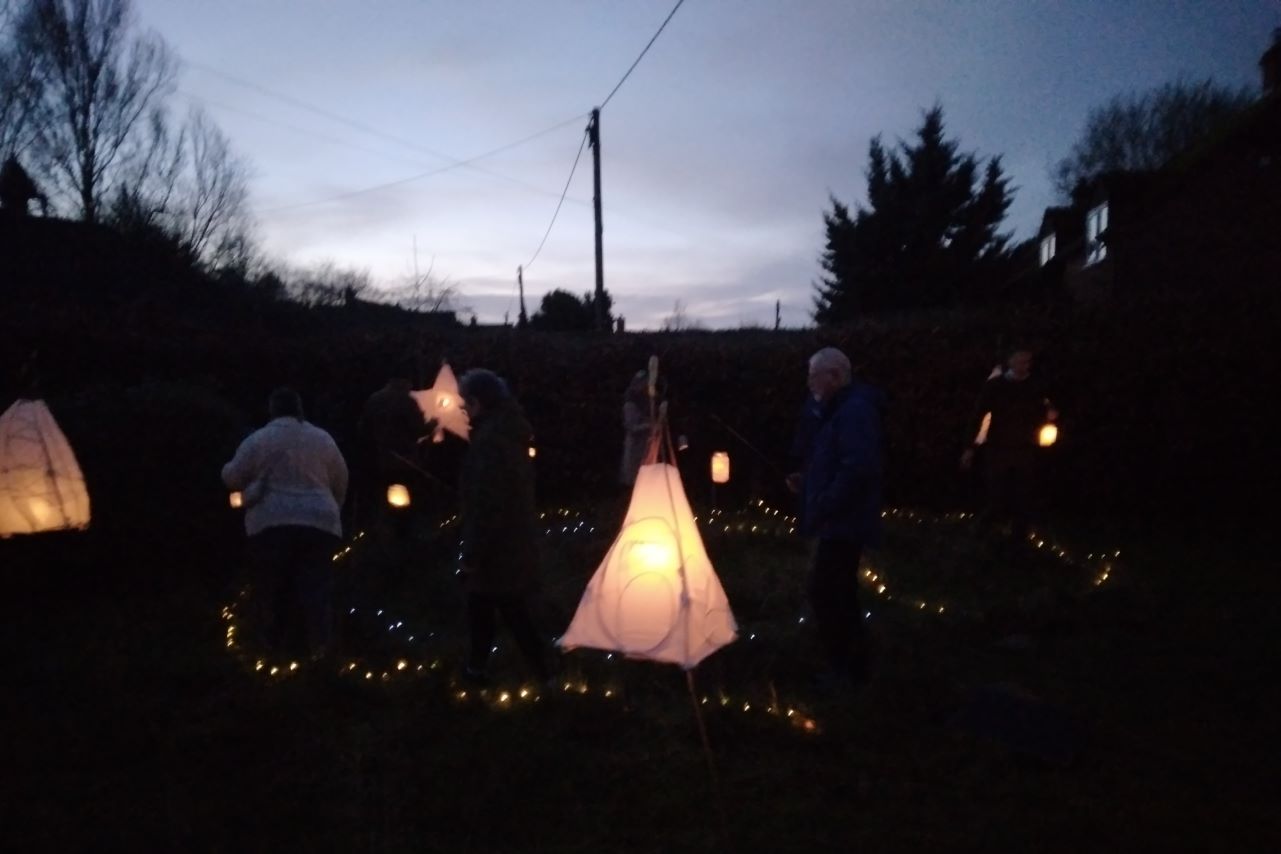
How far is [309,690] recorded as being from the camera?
17.8ft

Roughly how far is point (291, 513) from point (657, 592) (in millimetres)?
1992

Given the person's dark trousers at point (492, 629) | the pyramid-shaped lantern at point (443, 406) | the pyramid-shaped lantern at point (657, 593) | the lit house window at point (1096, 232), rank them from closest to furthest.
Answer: the pyramid-shaped lantern at point (657, 593)
the person's dark trousers at point (492, 629)
the pyramid-shaped lantern at point (443, 406)
the lit house window at point (1096, 232)

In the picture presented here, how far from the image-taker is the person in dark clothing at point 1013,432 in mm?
8797

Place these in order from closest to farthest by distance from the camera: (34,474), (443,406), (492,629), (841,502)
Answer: (841,502) → (492,629) → (34,474) → (443,406)

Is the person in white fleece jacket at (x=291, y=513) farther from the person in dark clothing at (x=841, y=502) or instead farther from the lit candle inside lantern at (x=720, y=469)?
the lit candle inside lantern at (x=720, y=469)

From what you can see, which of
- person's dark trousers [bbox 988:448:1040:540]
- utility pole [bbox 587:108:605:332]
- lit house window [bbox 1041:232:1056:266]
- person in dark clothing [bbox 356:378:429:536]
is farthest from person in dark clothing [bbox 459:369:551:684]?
lit house window [bbox 1041:232:1056:266]

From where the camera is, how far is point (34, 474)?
6.82 meters

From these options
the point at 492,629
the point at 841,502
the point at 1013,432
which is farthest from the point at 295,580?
the point at 1013,432

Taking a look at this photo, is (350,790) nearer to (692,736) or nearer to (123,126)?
(692,736)

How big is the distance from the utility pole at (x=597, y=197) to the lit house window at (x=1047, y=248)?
14.4 meters

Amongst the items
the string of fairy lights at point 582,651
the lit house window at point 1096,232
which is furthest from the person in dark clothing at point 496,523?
the lit house window at point 1096,232

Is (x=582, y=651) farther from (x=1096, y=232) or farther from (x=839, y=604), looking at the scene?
(x=1096, y=232)

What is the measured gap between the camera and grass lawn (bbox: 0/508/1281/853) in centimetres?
414

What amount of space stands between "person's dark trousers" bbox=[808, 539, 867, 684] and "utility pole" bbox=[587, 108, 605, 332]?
13.9 metres
